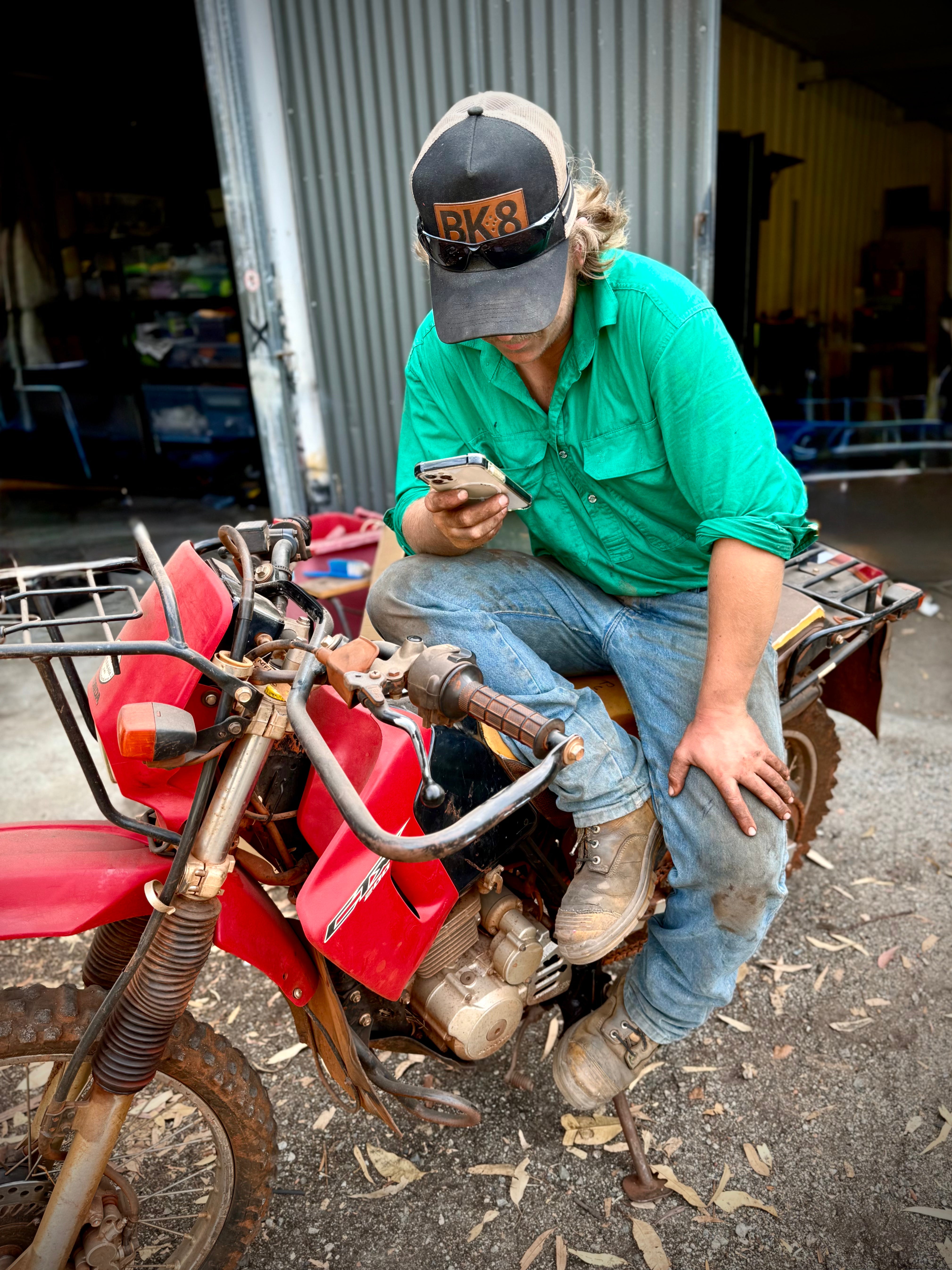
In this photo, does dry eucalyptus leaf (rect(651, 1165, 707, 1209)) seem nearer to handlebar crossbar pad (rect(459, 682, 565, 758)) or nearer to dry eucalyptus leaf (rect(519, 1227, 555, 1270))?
dry eucalyptus leaf (rect(519, 1227, 555, 1270))

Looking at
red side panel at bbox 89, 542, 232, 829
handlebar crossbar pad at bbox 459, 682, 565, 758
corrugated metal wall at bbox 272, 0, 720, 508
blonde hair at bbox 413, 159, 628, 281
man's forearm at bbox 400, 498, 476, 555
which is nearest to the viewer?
handlebar crossbar pad at bbox 459, 682, 565, 758

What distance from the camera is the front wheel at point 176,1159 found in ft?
5.49

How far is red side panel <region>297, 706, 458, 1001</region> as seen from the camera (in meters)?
1.58

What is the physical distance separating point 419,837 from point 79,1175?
1006 mm

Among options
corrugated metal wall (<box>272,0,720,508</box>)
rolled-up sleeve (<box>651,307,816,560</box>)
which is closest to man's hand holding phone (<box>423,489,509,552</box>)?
rolled-up sleeve (<box>651,307,816,560</box>)

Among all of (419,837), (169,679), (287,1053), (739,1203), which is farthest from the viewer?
(287,1053)

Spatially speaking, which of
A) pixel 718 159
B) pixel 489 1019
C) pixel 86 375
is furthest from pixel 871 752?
pixel 86 375

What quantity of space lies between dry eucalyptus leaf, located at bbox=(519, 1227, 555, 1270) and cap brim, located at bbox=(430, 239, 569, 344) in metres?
1.99

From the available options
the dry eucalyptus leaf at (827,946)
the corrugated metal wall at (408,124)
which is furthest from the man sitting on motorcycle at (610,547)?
the corrugated metal wall at (408,124)

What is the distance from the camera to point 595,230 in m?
1.89

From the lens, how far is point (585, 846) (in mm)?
1930

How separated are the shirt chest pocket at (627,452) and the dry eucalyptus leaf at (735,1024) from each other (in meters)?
1.64

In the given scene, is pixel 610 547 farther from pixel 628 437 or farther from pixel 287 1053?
pixel 287 1053

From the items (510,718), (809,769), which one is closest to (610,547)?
(510,718)
